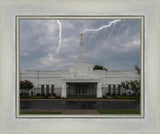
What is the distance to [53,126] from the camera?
7.48 meters

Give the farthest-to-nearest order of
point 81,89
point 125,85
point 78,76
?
1. point 81,89
2. point 125,85
3. point 78,76

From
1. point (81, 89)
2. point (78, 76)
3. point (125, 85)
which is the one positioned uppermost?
point (78, 76)

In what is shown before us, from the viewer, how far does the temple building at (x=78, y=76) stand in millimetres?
33250

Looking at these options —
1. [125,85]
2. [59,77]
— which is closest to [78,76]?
[59,77]

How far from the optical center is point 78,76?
104ft

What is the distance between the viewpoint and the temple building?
33.2m

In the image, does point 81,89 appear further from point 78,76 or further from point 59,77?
point 59,77

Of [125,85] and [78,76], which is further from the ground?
[78,76]

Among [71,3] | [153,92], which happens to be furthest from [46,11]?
[153,92]

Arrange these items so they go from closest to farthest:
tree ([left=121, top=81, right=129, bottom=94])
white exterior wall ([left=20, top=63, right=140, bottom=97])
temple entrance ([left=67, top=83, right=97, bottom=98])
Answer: tree ([left=121, top=81, right=129, bottom=94]), temple entrance ([left=67, top=83, right=97, bottom=98]), white exterior wall ([left=20, top=63, right=140, bottom=97])

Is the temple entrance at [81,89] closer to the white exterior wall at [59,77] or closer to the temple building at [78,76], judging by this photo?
the temple building at [78,76]

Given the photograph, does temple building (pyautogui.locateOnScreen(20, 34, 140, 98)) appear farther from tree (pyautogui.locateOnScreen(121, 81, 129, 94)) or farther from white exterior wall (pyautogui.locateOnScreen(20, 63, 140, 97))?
tree (pyautogui.locateOnScreen(121, 81, 129, 94))

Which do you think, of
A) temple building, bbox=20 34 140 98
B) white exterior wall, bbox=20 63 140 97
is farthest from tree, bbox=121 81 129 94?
white exterior wall, bbox=20 63 140 97

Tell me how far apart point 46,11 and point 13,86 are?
427cm
